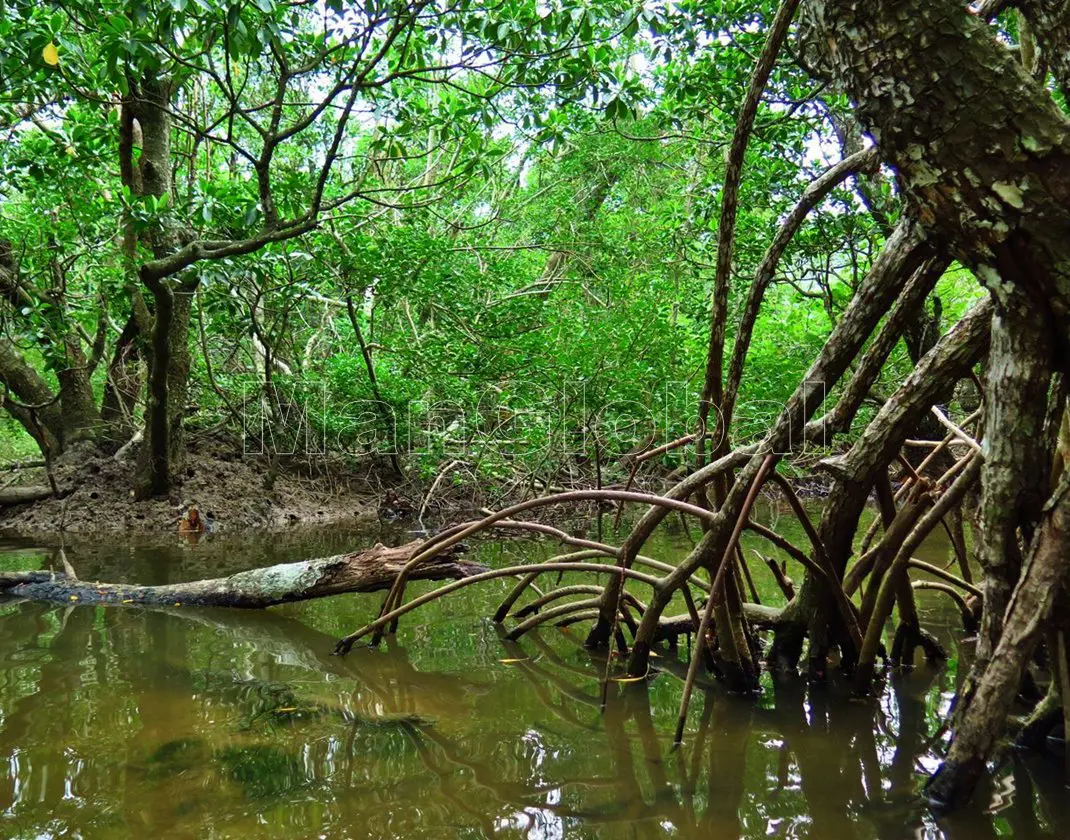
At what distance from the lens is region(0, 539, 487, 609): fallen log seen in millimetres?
4250

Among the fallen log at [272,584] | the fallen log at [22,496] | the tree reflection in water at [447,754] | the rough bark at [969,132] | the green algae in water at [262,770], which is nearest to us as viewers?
the rough bark at [969,132]

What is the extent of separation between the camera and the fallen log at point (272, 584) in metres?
4.25

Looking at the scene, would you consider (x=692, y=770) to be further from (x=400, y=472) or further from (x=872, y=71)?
(x=400, y=472)

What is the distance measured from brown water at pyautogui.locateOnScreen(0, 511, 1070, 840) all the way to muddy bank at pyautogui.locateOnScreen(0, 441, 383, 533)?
461 centimetres

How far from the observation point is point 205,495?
29.0ft

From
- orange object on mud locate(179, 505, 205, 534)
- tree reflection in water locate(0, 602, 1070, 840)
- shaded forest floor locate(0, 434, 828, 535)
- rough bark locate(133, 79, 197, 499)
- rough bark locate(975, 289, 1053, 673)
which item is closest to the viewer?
rough bark locate(975, 289, 1053, 673)

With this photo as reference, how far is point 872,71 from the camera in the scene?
69.6 inches

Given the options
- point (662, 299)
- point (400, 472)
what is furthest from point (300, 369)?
point (662, 299)

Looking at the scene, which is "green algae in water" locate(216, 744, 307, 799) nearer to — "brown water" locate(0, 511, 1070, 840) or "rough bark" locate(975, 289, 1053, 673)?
"brown water" locate(0, 511, 1070, 840)

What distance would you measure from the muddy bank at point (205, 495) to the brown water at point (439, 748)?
181 inches

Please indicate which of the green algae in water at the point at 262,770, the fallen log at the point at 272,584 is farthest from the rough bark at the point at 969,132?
the fallen log at the point at 272,584

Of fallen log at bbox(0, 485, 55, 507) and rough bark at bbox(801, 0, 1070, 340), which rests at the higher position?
rough bark at bbox(801, 0, 1070, 340)

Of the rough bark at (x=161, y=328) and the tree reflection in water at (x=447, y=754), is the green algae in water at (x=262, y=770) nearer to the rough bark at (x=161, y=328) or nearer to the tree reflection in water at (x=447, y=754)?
the tree reflection in water at (x=447, y=754)

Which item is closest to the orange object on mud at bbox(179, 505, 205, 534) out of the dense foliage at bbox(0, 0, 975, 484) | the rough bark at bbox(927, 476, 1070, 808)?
the dense foliage at bbox(0, 0, 975, 484)
